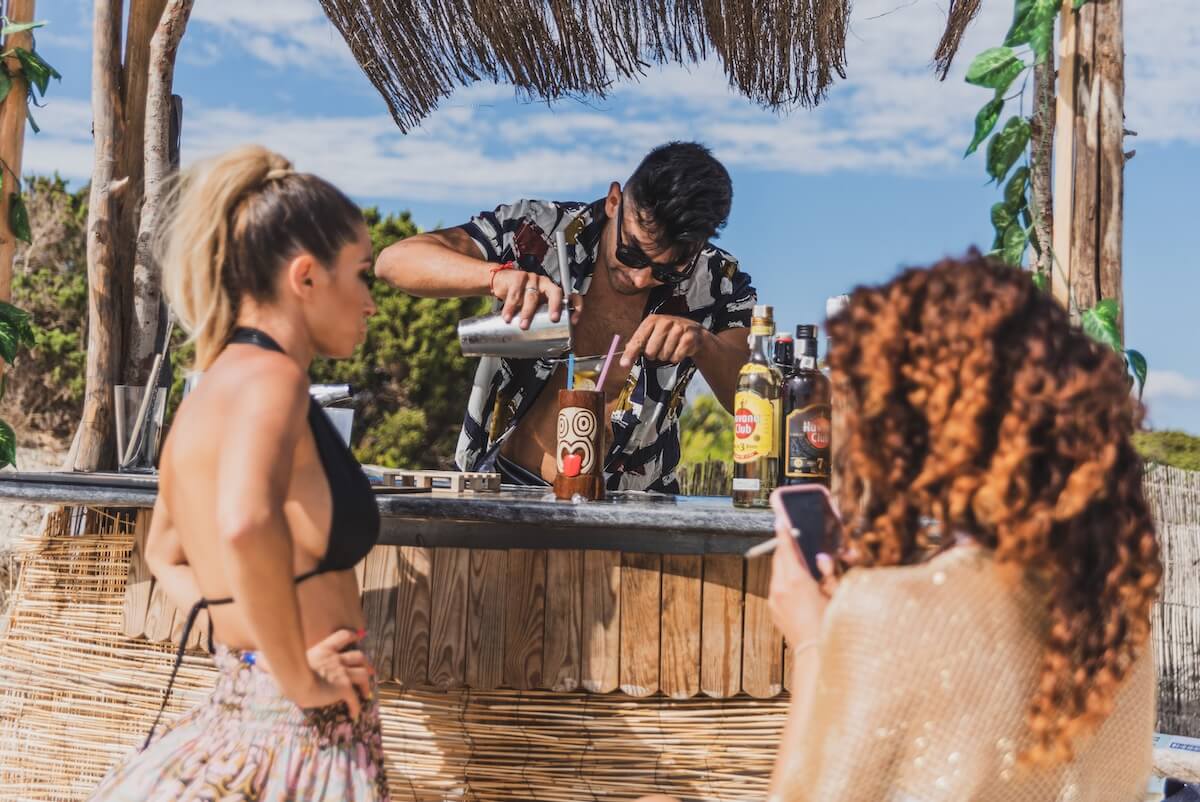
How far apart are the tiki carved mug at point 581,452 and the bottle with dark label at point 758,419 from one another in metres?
0.28

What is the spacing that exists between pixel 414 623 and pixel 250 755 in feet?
2.52

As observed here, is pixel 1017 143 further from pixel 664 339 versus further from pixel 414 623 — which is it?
pixel 414 623

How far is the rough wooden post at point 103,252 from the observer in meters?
3.07

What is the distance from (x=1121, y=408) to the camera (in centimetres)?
128

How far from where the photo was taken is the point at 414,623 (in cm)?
227

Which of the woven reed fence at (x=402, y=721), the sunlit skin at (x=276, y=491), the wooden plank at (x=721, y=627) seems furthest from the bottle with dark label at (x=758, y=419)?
the sunlit skin at (x=276, y=491)

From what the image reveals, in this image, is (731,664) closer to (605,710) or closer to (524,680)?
(605,710)

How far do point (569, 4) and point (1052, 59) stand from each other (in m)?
1.67

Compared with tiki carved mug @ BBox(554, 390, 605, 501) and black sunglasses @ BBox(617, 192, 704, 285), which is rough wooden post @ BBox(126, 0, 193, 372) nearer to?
black sunglasses @ BBox(617, 192, 704, 285)

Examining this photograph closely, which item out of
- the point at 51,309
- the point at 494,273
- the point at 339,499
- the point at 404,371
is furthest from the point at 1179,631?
the point at 51,309

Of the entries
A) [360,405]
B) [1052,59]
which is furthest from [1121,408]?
[360,405]

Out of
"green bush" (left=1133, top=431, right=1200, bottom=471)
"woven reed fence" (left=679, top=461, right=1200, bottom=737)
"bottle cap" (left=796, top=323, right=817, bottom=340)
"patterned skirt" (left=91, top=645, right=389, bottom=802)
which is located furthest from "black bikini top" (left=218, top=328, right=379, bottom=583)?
"green bush" (left=1133, top=431, right=1200, bottom=471)

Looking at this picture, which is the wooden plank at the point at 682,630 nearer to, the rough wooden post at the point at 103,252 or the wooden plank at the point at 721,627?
the wooden plank at the point at 721,627

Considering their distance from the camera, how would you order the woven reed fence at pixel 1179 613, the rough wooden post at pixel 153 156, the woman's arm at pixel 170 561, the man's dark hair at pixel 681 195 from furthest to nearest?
the woven reed fence at pixel 1179 613
the rough wooden post at pixel 153 156
the man's dark hair at pixel 681 195
the woman's arm at pixel 170 561
